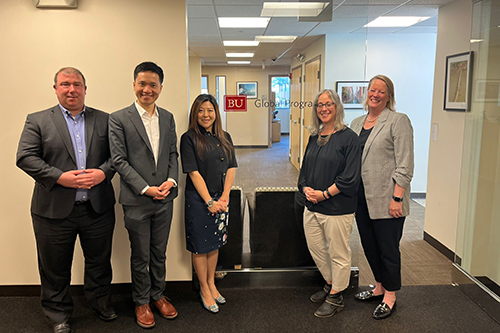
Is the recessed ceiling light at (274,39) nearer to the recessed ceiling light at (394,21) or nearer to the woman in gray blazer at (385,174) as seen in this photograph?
the woman in gray blazer at (385,174)

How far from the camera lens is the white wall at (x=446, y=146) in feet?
11.3

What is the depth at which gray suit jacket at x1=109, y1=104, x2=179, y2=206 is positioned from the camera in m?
2.29

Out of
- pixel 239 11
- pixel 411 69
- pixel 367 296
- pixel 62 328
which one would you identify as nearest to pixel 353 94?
pixel 239 11

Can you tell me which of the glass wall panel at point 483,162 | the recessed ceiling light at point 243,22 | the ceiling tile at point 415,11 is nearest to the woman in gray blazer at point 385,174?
the glass wall panel at point 483,162

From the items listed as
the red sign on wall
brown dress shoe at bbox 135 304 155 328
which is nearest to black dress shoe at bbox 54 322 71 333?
brown dress shoe at bbox 135 304 155 328

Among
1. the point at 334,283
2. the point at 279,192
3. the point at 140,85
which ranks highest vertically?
the point at 140,85

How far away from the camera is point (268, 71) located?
9.90 feet

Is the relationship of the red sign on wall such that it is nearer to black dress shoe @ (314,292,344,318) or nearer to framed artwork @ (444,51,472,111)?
black dress shoe @ (314,292,344,318)

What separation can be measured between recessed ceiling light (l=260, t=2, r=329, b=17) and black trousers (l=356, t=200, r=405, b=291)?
56.6 inches

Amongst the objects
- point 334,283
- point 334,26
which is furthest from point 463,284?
point 334,26

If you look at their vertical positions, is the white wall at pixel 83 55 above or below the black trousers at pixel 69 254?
above

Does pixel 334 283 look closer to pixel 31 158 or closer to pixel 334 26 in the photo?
pixel 334 26

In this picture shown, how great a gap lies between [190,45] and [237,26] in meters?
0.41

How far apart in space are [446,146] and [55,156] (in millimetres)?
3370
